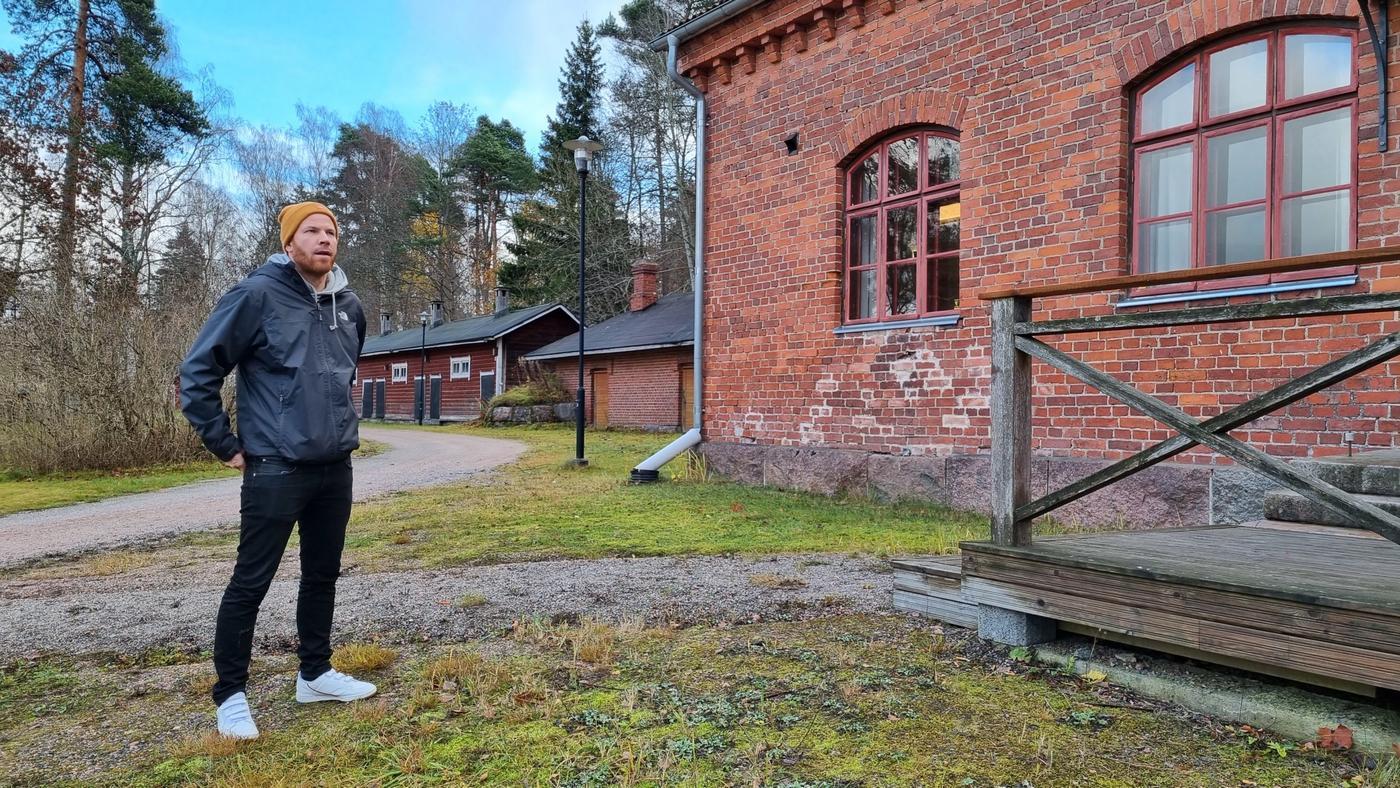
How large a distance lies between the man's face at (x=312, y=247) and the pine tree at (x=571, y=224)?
1172 inches

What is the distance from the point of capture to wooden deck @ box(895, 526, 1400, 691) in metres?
2.30

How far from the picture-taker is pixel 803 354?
877 centimetres

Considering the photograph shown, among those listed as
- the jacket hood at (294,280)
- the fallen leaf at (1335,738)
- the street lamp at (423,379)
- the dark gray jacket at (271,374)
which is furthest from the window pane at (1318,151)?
the street lamp at (423,379)

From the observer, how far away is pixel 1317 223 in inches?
217

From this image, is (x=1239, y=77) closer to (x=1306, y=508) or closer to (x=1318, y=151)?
(x=1318, y=151)

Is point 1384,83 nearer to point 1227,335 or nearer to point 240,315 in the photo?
point 1227,335

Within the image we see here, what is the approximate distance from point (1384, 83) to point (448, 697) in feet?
20.3

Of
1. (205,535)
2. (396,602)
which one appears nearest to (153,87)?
(205,535)

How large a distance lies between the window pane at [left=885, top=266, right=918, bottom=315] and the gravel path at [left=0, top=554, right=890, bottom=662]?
3444 millimetres

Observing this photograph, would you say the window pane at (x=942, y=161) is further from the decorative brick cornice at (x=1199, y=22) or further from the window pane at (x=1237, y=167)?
the window pane at (x=1237, y=167)

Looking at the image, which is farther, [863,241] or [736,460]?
[736,460]

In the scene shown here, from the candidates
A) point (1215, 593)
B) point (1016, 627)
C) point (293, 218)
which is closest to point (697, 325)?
point (1016, 627)

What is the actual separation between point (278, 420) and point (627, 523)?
4.58 meters

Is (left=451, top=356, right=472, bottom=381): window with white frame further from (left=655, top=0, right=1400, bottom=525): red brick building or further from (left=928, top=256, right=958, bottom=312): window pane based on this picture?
(left=928, top=256, right=958, bottom=312): window pane
